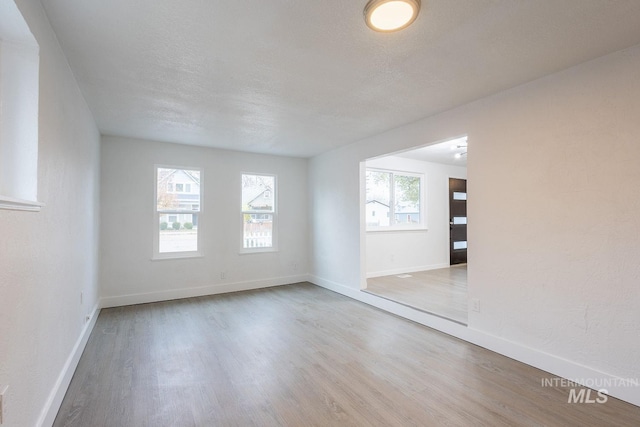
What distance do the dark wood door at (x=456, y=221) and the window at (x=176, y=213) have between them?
5.57m

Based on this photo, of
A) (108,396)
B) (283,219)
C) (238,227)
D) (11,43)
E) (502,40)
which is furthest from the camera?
(283,219)

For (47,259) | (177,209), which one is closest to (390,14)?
(47,259)

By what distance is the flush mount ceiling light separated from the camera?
1.62 meters

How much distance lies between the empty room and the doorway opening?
133cm

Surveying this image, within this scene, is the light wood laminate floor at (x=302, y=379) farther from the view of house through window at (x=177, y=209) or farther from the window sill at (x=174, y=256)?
the view of house through window at (x=177, y=209)

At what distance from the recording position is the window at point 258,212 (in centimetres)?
546

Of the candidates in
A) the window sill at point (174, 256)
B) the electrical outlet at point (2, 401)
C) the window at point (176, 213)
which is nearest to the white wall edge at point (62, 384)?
the electrical outlet at point (2, 401)

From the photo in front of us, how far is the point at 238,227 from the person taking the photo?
17.5 ft

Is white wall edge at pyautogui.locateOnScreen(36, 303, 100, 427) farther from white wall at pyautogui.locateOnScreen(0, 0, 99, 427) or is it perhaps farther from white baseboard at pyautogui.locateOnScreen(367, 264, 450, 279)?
white baseboard at pyautogui.locateOnScreen(367, 264, 450, 279)

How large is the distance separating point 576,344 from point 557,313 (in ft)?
0.79

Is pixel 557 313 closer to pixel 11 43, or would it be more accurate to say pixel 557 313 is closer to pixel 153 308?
pixel 11 43

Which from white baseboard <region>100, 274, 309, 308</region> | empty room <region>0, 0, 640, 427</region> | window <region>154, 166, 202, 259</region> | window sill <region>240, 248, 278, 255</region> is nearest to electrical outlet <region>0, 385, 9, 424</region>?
empty room <region>0, 0, 640, 427</region>

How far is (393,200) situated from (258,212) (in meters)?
2.82

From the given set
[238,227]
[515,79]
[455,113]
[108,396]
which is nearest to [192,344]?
[108,396]
